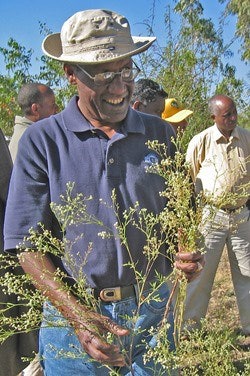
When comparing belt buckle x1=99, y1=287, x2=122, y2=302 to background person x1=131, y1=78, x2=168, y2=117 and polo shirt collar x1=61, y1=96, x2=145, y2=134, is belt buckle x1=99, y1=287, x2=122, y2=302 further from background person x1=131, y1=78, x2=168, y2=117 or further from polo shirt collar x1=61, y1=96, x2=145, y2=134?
background person x1=131, y1=78, x2=168, y2=117

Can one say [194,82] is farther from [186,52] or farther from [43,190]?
[43,190]

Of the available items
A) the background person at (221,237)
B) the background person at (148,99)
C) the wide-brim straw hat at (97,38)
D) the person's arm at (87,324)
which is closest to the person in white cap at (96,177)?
the wide-brim straw hat at (97,38)

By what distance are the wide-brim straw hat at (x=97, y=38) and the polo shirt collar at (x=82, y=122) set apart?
19 centimetres

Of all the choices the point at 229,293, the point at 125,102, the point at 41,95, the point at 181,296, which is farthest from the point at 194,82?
the point at 181,296

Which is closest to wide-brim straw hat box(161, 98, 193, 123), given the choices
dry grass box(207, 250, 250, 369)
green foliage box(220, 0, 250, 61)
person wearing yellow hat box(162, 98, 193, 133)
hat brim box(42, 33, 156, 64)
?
person wearing yellow hat box(162, 98, 193, 133)

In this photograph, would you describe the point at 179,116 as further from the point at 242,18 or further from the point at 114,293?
the point at 242,18

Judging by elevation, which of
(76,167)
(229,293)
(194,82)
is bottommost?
(229,293)

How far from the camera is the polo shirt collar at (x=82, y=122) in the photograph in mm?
2111

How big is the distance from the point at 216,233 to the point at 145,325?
2.87 m

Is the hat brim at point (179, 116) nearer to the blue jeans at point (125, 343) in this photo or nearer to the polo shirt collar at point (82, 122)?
the polo shirt collar at point (82, 122)

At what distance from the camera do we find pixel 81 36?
6.63 feet

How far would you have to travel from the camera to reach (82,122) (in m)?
2.12

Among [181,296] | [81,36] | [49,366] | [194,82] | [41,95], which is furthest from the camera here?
[194,82]

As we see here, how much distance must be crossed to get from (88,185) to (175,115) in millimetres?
2960
